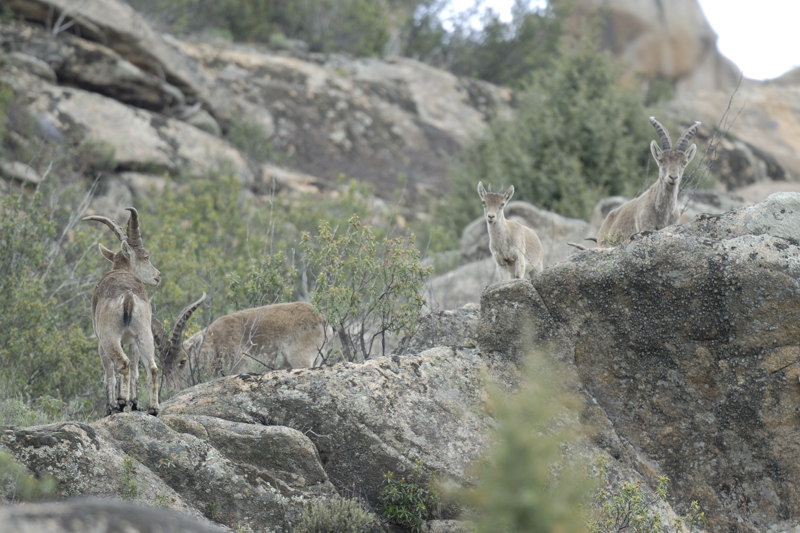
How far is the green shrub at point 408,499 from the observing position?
28.0 ft

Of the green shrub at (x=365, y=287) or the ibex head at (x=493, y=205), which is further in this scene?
the ibex head at (x=493, y=205)

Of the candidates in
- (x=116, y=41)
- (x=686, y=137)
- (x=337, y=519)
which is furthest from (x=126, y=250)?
(x=116, y=41)

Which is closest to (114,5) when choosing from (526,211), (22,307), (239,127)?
(239,127)

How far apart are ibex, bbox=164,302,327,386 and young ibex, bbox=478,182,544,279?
2.94 metres

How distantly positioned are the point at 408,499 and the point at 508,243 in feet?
19.7

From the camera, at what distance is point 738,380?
353 inches

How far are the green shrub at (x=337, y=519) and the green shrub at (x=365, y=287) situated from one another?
9.17ft

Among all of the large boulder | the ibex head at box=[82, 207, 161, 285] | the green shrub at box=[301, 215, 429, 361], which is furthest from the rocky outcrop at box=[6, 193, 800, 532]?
the large boulder

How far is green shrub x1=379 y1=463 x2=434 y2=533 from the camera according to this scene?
854 cm

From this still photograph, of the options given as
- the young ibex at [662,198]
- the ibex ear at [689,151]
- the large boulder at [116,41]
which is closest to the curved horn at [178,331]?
the young ibex at [662,198]

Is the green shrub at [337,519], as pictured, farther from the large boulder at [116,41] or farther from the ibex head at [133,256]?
the large boulder at [116,41]

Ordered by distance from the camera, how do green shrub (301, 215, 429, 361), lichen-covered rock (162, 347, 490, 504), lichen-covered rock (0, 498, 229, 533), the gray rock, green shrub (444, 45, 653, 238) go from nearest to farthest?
lichen-covered rock (0, 498, 229, 533) < lichen-covered rock (162, 347, 490, 504) < the gray rock < green shrub (301, 215, 429, 361) < green shrub (444, 45, 653, 238)

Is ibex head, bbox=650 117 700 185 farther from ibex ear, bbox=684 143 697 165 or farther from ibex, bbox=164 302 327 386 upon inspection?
ibex, bbox=164 302 327 386

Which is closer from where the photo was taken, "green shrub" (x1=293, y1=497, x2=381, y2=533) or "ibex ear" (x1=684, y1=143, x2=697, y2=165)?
"green shrub" (x1=293, y1=497, x2=381, y2=533)
